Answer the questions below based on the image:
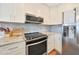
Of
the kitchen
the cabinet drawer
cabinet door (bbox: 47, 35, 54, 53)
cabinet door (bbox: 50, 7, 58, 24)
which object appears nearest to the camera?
the cabinet drawer

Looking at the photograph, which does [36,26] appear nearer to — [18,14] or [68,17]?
[18,14]

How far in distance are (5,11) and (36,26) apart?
0.54 meters

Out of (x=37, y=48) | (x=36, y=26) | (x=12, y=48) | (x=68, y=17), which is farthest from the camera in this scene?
(x=36, y=26)

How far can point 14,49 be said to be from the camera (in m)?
1.06

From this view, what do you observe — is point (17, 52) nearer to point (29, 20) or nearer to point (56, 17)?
point (29, 20)

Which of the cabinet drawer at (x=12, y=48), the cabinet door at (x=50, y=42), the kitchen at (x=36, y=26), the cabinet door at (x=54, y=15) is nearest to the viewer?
the cabinet drawer at (x=12, y=48)

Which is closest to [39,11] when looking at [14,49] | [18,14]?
[18,14]

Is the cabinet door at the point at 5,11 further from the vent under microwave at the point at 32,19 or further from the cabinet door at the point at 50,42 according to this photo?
the cabinet door at the point at 50,42

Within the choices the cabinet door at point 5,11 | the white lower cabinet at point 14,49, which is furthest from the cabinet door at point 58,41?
the cabinet door at point 5,11

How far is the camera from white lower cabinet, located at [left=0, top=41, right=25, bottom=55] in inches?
38.0

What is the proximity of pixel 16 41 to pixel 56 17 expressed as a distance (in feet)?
2.18

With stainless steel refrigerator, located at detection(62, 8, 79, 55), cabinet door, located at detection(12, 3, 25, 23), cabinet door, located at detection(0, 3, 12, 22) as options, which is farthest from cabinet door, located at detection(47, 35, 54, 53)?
cabinet door, located at detection(0, 3, 12, 22)

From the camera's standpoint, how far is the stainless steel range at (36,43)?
1.22m

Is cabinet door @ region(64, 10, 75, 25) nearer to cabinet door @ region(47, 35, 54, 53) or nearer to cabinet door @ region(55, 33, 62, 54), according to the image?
cabinet door @ region(55, 33, 62, 54)
